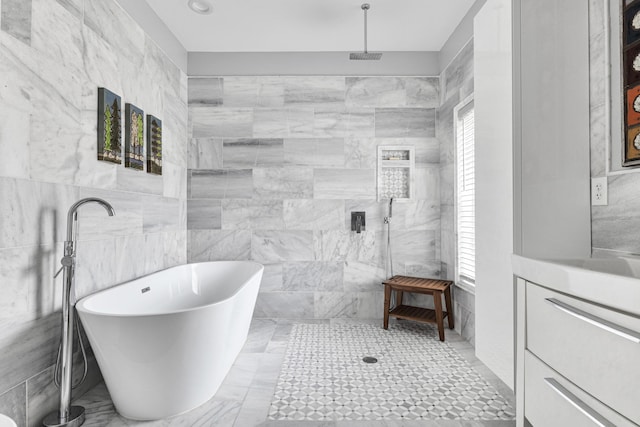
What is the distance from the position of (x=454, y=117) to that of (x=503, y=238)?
184 centimetres

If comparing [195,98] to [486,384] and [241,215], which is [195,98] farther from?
[486,384]

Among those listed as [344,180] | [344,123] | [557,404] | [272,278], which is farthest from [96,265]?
[344,123]

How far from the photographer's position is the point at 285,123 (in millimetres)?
3594

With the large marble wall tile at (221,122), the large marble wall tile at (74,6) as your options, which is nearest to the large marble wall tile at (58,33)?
the large marble wall tile at (74,6)

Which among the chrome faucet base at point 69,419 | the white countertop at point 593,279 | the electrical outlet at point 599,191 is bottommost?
the chrome faucet base at point 69,419

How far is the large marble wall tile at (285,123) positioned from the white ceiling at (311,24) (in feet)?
2.05

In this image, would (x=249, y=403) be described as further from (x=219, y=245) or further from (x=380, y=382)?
(x=219, y=245)

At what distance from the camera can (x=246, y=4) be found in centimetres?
279

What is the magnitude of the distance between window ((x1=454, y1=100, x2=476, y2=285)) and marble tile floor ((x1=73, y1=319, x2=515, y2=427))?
2.33 feet

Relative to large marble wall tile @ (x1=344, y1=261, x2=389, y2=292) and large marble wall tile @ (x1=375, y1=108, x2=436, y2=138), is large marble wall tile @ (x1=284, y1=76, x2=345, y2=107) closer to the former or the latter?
large marble wall tile @ (x1=375, y1=108, x2=436, y2=138)

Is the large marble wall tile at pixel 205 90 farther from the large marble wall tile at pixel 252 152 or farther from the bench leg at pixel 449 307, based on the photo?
the bench leg at pixel 449 307

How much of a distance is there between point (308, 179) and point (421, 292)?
1.56m

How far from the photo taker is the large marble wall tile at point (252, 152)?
3.59 metres

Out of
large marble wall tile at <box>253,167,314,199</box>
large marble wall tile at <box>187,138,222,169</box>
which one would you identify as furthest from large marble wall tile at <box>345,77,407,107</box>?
large marble wall tile at <box>187,138,222,169</box>
